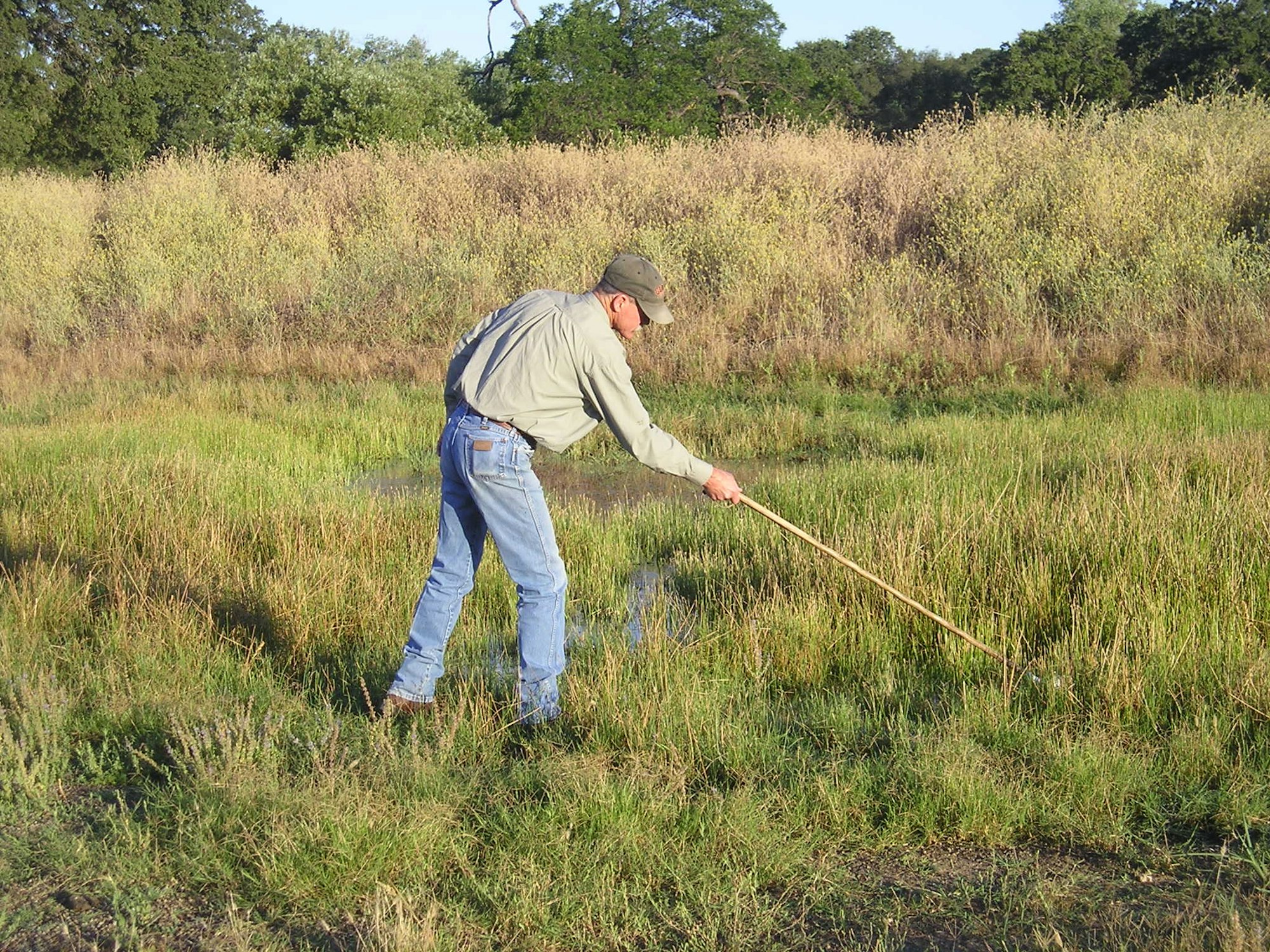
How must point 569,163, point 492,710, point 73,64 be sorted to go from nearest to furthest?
point 492,710 < point 569,163 < point 73,64

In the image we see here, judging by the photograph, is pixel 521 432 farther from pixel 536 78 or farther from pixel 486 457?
pixel 536 78

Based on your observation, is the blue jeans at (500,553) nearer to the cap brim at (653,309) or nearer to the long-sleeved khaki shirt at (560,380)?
Result: the long-sleeved khaki shirt at (560,380)

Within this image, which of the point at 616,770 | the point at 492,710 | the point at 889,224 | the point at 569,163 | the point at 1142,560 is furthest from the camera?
the point at 569,163

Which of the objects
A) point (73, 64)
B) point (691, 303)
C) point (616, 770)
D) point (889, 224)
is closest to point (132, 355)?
point (691, 303)

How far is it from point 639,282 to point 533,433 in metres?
0.69

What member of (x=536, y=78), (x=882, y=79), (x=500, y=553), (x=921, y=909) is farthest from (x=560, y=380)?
(x=882, y=79)

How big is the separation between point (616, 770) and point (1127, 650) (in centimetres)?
229

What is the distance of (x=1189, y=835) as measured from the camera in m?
4.24

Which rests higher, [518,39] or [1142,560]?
[518,39]

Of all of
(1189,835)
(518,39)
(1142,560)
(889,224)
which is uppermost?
(518,39)

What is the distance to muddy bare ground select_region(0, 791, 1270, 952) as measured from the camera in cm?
364

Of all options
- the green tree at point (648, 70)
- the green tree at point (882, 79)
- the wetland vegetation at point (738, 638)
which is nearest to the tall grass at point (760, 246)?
the wetland vegetation at point (738, 638)

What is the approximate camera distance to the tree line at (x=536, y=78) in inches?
993

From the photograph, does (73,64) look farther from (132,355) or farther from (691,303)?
(691,303)
